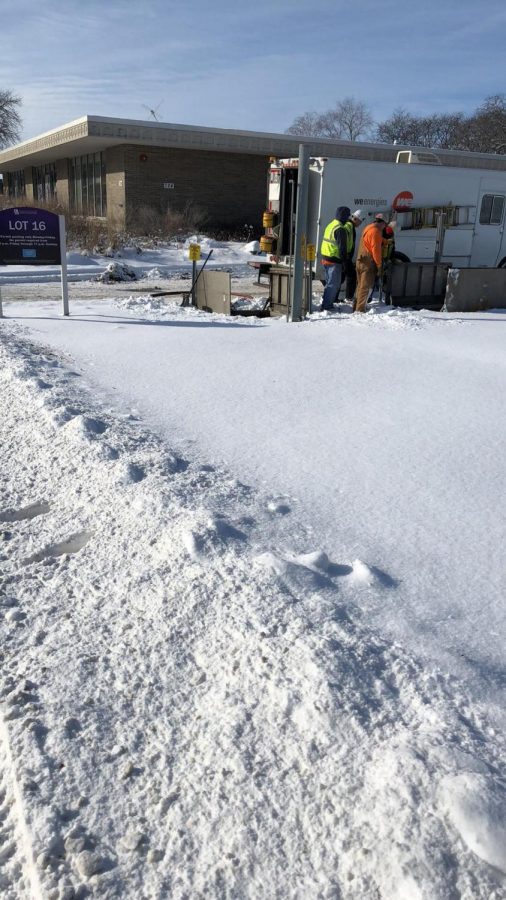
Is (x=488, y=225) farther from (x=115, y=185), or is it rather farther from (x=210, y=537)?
(x=115, y=185)

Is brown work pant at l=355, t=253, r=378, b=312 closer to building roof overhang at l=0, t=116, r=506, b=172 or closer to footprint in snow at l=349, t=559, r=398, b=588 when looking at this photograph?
footprint in snow at l=349, t=559, r=398, b=588

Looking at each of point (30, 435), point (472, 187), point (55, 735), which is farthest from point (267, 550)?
point (472, 187)

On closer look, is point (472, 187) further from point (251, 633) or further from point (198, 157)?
point (198, 157)

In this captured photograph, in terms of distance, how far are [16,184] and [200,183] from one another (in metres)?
28.7

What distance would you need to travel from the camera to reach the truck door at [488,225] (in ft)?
51.3

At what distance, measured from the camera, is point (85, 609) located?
10.3ft

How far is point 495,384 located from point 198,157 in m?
27.5

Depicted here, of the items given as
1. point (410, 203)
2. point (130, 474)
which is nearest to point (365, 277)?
point (410, 203)

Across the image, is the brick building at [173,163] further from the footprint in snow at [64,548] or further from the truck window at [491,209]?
the footprint in snow at [64,548]

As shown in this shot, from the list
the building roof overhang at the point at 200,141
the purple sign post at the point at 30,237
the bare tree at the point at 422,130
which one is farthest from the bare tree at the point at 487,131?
the purple sign post at the point at 30,237

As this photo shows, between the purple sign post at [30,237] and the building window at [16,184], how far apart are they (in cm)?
4456

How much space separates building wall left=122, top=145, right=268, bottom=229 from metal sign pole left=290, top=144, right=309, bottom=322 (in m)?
20.5

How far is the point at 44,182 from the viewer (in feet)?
146

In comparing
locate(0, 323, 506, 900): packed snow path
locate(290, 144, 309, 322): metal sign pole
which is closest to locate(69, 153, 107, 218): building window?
locate(290, 144, 309, 322): metal sign pole
